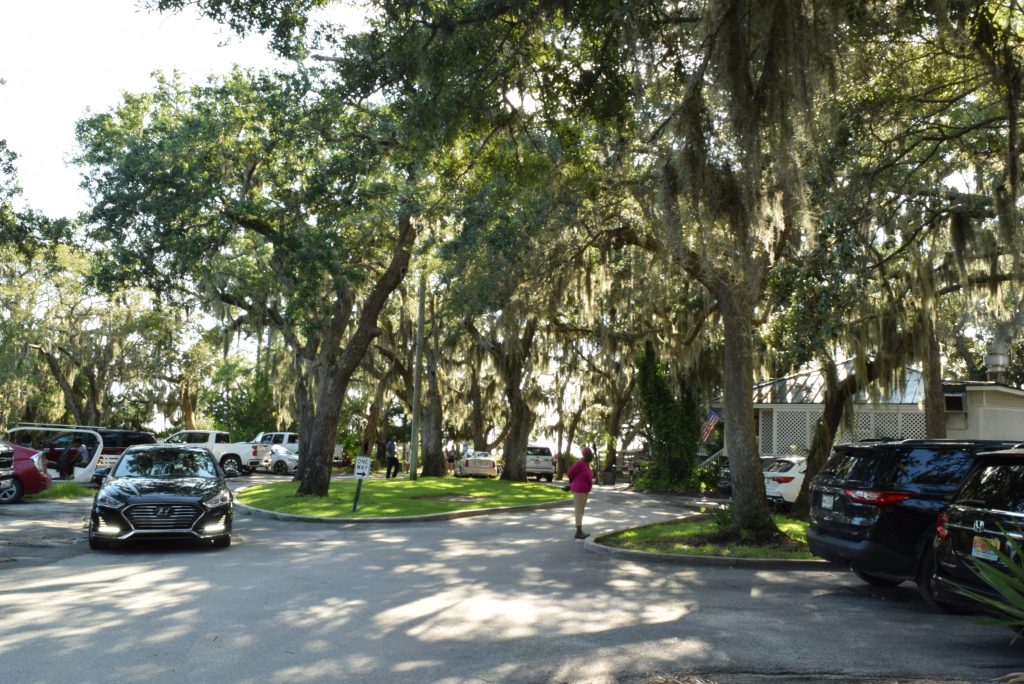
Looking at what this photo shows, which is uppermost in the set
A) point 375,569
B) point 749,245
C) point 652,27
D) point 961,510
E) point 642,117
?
point 652,27

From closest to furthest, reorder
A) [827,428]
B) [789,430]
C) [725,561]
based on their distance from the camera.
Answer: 1. [725,561]
2. [827,428]
3. [789,430]

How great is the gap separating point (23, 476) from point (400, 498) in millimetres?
9060

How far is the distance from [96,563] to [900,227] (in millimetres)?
15244

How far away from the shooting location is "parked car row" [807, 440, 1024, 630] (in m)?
7.67

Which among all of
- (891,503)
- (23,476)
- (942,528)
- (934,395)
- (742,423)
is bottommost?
(23,476)

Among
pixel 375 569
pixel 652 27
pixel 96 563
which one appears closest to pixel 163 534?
pixel 96 563

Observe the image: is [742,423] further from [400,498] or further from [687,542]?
[400,498]

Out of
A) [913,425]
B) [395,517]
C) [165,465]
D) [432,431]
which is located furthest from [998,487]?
[432,431]

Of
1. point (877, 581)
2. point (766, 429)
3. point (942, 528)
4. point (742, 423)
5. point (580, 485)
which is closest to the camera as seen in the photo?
point (942, 528)

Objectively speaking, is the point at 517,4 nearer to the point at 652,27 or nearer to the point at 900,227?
the point at 652,27

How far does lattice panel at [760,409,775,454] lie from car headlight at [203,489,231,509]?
26741mm

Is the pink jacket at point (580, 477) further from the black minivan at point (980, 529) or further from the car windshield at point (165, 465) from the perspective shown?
the black minivan at point (980, 529)

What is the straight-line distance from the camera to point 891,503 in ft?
32.3

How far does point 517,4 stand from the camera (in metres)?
11.2
